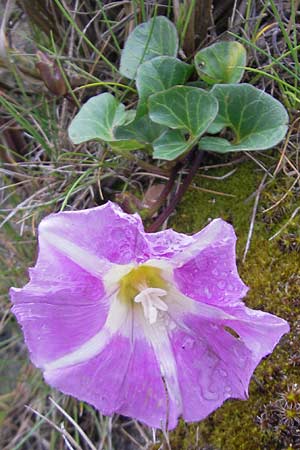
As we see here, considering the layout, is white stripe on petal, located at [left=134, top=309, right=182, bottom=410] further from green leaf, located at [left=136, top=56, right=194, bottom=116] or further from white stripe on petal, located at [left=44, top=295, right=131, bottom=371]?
green leaf, located at [left=136, top=56, right=194, bottom=116]

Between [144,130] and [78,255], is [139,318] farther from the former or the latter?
[144,130]

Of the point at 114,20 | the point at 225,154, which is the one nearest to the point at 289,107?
the point at 225,154

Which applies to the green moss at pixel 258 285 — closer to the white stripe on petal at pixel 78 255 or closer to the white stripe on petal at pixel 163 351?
the white stripe on petal at pixel 163 351

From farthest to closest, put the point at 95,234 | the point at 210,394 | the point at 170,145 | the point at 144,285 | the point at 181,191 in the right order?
the point at 181,191
the point at 170,145
the point at 144,285
the point at 210,394
the point at 95,234

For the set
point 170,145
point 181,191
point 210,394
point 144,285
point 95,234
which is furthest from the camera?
point 181,191

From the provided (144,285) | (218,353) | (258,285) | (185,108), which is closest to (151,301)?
(144,285)

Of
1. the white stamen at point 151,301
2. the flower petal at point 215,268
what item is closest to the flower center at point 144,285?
the white stamen at point 151,301

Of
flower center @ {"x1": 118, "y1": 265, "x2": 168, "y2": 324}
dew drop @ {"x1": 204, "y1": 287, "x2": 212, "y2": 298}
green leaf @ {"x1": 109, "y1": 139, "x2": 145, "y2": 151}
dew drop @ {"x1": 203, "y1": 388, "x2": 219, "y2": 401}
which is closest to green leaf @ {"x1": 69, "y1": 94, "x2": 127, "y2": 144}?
green leaf @ {"x1": 109, "y1": 139, "x2": 145, "y2": 151}

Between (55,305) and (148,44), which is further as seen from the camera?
(148,44)

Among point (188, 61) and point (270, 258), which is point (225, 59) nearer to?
point (188, 61)
